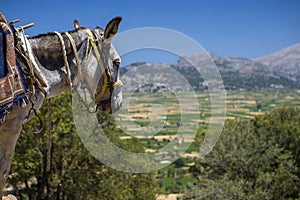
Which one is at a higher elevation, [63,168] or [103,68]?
[103,68]

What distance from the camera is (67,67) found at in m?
3.37

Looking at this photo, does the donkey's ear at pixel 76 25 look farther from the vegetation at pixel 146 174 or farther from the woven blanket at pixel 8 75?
the vegetation at pixel 146 174

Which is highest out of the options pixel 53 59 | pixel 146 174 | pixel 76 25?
pixel 76 25

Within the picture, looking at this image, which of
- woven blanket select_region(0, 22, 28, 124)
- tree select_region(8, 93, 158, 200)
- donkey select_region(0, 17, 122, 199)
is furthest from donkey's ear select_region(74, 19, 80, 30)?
tree select_region(8, 93, 158, 200)

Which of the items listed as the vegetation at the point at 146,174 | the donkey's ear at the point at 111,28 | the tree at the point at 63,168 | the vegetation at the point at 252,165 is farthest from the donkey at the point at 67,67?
the vegetation at the point at 252,165

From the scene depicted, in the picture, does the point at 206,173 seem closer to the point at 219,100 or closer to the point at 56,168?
the point at 56,168

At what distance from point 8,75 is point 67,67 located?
655mm

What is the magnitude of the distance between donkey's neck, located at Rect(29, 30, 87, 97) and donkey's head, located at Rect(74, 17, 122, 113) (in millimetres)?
144

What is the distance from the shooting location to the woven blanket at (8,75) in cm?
277

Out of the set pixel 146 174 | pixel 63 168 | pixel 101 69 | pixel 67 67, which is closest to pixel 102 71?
pixel 101 69

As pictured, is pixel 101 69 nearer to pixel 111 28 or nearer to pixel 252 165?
pixel 111 28

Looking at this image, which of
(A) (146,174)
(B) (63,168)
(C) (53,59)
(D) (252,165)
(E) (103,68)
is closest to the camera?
(C) (53,59)

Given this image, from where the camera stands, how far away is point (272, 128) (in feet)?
96.9

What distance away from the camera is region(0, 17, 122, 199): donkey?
2998 millimetres
